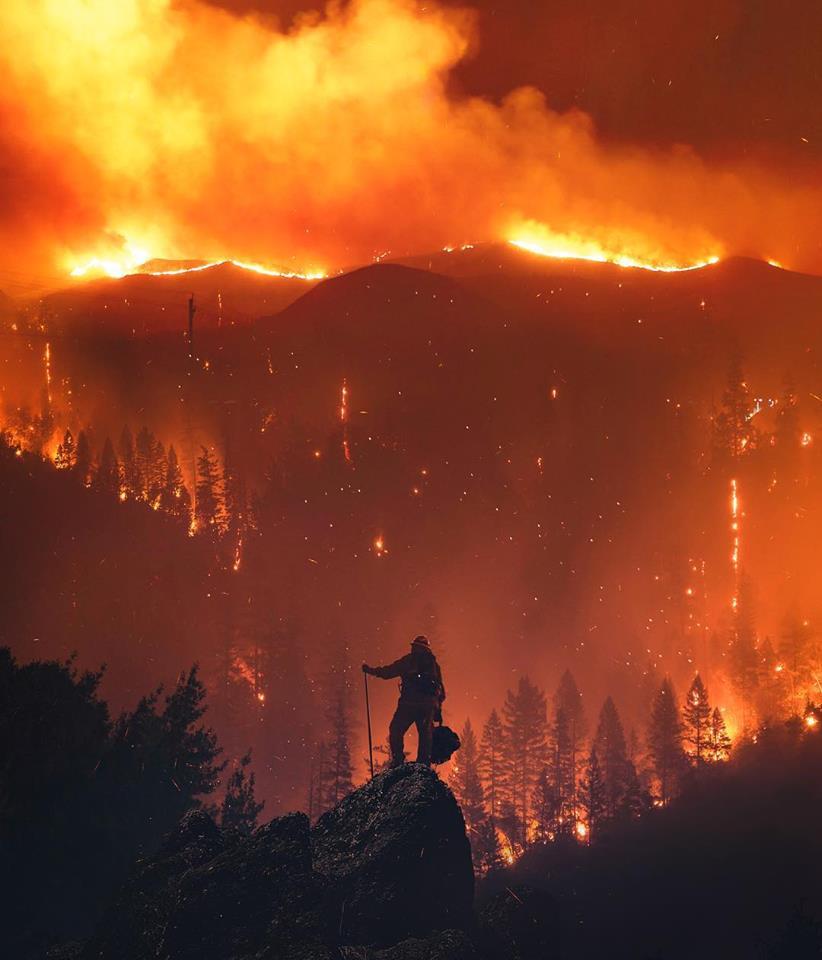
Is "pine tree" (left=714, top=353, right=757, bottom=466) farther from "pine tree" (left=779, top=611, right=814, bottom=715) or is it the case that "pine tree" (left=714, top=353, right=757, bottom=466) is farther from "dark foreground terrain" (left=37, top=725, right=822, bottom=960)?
"dark foreground terrain" (left=37, top=725, right=822, bottom=960)

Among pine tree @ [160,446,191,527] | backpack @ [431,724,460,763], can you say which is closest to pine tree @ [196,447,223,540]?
pine tree @ [160,446,191,527]

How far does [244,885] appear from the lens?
12562mm

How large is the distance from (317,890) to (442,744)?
5.78m

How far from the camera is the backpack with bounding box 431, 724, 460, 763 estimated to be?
17.5m

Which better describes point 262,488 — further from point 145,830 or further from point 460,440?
point 145,830

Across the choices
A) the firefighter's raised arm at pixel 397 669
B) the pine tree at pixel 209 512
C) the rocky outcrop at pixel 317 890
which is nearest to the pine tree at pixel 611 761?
the firefighter's raised arm at pixel 397 669

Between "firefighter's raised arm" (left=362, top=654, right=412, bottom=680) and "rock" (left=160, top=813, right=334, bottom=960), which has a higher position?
"firefighter's raised arm" (left=362, top=654, right=412, bottom=680)

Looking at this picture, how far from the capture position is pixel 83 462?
404 ft

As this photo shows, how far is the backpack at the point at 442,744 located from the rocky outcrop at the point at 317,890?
3305mm

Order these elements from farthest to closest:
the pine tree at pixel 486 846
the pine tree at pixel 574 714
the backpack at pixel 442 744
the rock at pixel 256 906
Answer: the pine tree at pixel 574 714 → the pine tree at pixel 486 846 → the backpack at pixel 442 744 → the rock at pixel 256 906

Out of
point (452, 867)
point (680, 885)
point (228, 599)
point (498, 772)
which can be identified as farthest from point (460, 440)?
point (452, 867)

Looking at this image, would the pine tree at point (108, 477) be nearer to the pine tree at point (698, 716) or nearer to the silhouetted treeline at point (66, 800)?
the pine tree at point (698, 716)

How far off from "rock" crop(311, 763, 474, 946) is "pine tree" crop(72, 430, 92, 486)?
118 m

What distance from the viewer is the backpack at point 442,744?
17.5 m
